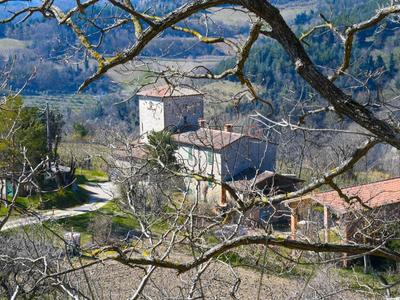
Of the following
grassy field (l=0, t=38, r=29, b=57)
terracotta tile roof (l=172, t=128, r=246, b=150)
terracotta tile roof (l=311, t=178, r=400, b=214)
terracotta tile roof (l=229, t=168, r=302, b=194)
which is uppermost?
grassy field (l=0, t=38, r=29, b=57)

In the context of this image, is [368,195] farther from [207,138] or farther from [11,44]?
[11,44]

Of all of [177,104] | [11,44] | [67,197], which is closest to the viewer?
[177,104]

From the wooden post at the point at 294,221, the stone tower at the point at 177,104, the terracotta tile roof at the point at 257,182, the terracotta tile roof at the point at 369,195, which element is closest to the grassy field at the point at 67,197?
the wooden post at the point at 294,221

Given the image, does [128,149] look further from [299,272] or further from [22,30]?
[22,30]

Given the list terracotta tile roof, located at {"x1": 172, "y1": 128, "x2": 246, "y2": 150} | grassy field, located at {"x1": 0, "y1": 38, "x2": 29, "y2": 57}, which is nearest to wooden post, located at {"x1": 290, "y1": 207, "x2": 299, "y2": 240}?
terracotta tile roof, located at {"x1": 172, "y1": 128, "x2": 246, "y2": 150}

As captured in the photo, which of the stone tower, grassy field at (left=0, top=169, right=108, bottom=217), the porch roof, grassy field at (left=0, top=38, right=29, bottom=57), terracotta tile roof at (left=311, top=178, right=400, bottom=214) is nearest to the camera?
the stone tower

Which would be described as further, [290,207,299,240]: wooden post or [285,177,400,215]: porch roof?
[285,177,400,215]: porch roof

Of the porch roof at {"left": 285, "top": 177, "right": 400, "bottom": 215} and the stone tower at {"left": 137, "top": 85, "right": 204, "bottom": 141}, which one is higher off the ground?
the stone tower at {"left": 137, "top": 85, "right": 204, "bottom": 141}

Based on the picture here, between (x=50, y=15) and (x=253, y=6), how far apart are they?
1.36 meters

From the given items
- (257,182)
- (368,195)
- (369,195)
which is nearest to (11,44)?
(368,195)

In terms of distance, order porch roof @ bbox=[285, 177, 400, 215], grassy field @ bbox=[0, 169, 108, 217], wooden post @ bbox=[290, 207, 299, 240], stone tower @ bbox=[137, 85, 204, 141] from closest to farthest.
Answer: stone tower @ bbox=[137, 85, 204, 141]
wooden post @ bbox=[290, 207, 299, 240]
porch roof @ bbox=[285, 177, 400, 215]
grassy field @ bbox=[0, 169, 108, 217]

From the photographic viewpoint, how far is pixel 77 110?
72812 mm

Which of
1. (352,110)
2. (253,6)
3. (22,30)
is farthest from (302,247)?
(22,30)

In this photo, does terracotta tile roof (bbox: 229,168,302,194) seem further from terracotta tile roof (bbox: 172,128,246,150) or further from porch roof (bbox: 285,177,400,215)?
porch roof (bbox: 285,177,400,215)
